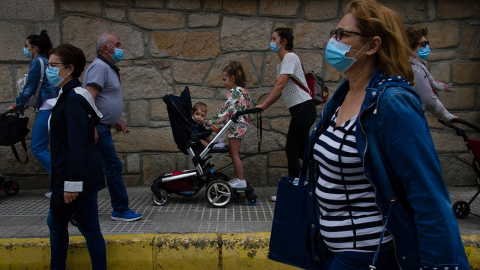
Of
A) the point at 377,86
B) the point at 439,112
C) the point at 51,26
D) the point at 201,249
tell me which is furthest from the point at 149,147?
the point at 377,86

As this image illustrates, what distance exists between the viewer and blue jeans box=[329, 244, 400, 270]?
154 cm

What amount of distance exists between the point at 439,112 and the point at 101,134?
319cm

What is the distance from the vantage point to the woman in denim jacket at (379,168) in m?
1.37

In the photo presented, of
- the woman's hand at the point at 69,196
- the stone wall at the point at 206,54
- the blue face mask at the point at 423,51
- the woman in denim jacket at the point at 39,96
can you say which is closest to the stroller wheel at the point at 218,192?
the stone wall at the point at 206,54

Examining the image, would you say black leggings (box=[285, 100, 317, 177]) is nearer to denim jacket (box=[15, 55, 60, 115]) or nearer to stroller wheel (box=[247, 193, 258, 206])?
stroller wheel (box=[247, 193, 258, 206])

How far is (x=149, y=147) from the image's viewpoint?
5.59 metres

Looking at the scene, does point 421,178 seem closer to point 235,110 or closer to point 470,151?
point 470,151

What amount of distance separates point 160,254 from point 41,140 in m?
2.31

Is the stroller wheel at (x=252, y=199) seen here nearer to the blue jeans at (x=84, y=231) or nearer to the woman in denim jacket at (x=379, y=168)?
the blue jeans at (x=84, y=231)

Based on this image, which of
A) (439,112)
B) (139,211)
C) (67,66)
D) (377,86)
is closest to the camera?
(377,86)

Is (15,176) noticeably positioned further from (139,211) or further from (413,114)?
(413,114)

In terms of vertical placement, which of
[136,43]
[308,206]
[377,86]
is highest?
[136,43]

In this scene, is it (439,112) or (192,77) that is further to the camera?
(192,77)

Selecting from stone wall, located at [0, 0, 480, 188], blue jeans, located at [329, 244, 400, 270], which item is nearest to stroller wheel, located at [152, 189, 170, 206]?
stone wall, located at [0, 0, 480, 188]
